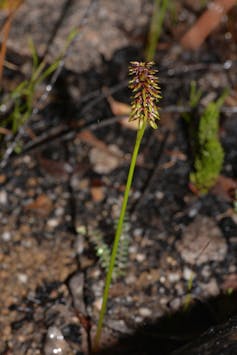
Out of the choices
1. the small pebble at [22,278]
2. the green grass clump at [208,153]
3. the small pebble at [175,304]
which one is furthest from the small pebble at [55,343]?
the green grass clump at [208,153]

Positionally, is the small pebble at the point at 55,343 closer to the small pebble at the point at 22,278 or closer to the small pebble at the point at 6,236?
the small pebble at the point at 22,278

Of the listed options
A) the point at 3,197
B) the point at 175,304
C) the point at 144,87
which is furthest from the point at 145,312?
the point at 144,87

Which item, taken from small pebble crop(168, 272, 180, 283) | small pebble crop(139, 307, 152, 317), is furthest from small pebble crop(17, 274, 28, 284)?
small pebble crop(168, 272, 180, 283)

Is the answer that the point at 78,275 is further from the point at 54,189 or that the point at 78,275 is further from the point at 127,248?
the point at 54,189

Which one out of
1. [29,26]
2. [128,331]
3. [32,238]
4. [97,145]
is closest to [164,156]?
[97,145]

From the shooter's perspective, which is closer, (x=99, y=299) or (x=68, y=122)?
(x=99, y=299)

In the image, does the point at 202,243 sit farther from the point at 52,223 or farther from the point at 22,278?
the point at 22,278

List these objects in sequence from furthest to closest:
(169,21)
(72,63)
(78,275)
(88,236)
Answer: (169,21)
(72,63)
(88,236)
(78,275)
